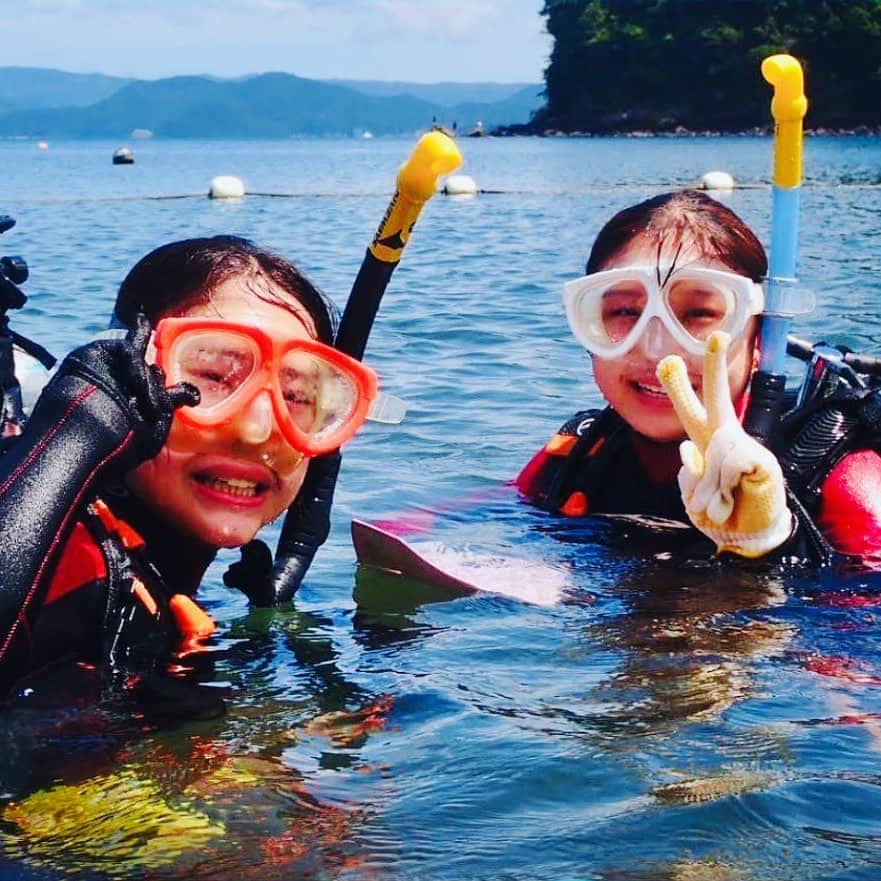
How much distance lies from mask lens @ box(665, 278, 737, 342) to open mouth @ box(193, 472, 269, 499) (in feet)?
4.17

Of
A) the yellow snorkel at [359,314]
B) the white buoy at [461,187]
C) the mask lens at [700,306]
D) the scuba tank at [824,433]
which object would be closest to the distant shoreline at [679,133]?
the white buoy at [461,187]

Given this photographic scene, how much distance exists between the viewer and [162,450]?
247cm

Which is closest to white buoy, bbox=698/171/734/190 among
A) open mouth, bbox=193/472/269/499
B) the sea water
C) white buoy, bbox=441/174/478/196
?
white buoy, bbox=441/174/478/196

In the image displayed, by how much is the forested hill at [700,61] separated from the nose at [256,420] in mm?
74745

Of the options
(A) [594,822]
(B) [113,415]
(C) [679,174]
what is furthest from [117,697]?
(C) [679,174]

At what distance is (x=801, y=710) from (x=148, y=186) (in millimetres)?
36831

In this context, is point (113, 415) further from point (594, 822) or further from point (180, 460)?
point (594, 822)

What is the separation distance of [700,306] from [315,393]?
3.87 ft

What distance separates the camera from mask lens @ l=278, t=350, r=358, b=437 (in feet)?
8.38

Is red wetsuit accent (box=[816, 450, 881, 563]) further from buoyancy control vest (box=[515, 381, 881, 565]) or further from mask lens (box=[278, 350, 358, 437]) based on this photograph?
mask lens (box=[278, 350, 358, 437])

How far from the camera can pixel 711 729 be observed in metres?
2.38

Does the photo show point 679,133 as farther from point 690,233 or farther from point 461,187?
point 690,233

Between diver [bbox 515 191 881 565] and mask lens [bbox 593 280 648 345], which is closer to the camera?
diver [bbox 515 191 881 565]

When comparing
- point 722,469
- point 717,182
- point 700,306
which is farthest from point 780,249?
point 717,182
